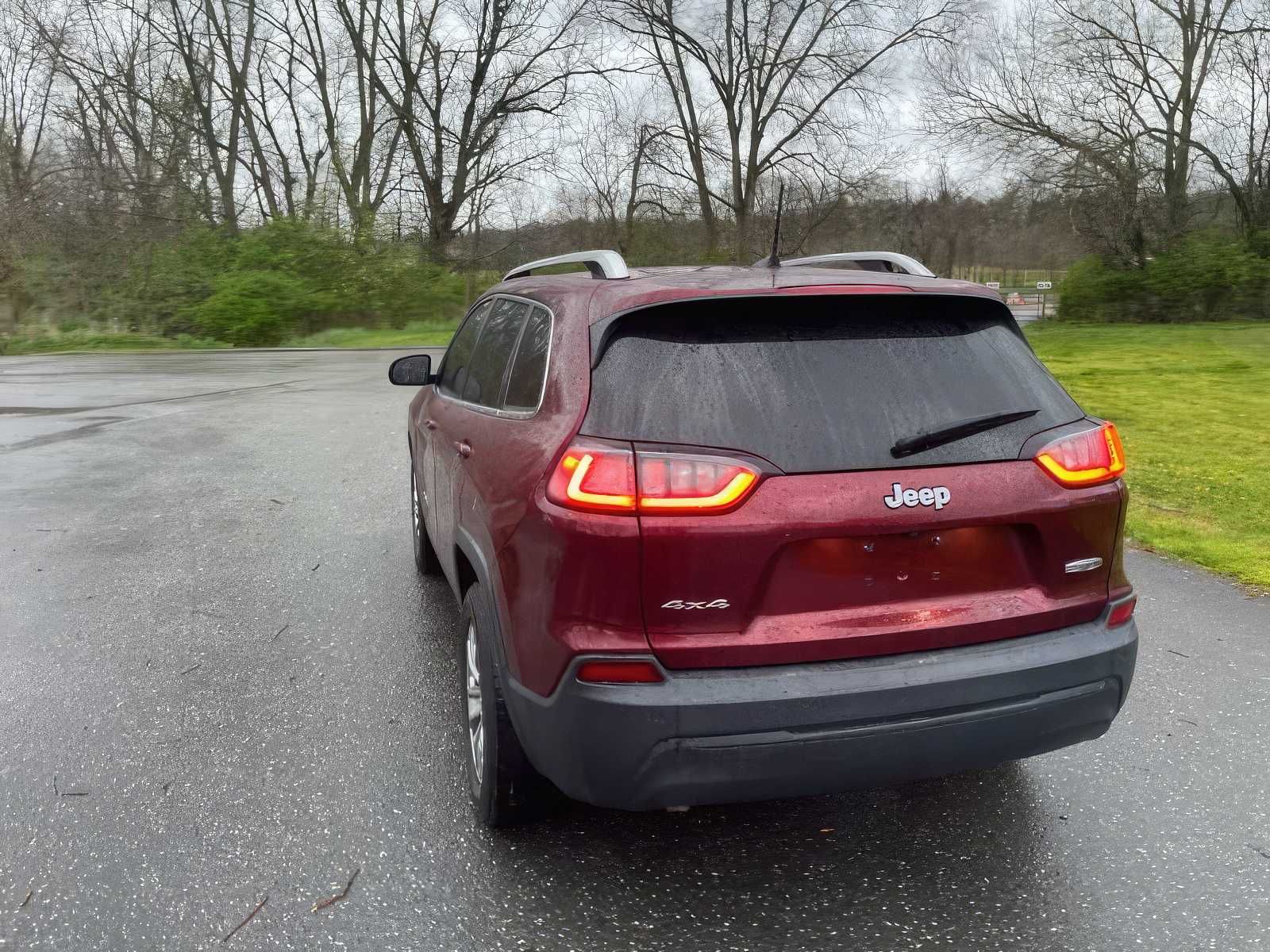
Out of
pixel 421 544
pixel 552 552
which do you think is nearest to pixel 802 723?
pixel 552 552

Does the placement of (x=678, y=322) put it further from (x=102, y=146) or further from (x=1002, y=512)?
(x=102, y=146)

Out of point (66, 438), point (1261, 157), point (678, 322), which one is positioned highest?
point (1261, 157)

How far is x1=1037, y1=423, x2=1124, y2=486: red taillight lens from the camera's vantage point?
8.95 ft

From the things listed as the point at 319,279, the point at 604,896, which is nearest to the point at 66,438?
the point at 604,896

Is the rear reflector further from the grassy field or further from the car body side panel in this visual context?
the grassy field

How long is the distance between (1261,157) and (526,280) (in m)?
34.1

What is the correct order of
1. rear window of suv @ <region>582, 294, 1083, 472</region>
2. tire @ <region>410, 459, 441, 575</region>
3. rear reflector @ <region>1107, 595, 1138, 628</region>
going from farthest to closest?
tire @ <region>410, 459, 441, 575</region> → rear reflector @ <region>1107, 595, 1138, 628</region> → rear window of suv @ <region>582, 294, 1083, 472</region>

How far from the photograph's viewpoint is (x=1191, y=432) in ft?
36.1

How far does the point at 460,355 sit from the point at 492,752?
2223 mm

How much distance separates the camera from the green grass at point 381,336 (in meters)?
29.6

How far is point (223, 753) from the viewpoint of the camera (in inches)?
143

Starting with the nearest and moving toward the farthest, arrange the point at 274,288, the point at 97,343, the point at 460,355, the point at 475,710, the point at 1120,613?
the point at 1120,613 → the point at 475,710 → the point at 460,355 → the point at 97,343 → the point at 274,288

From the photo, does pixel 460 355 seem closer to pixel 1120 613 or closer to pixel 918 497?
pixel 918 497

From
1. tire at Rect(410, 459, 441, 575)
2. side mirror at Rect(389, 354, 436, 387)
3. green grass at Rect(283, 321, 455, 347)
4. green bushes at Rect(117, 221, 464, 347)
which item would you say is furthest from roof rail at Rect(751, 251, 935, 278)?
green bushes at Rect(117, 221, 464, 347)
